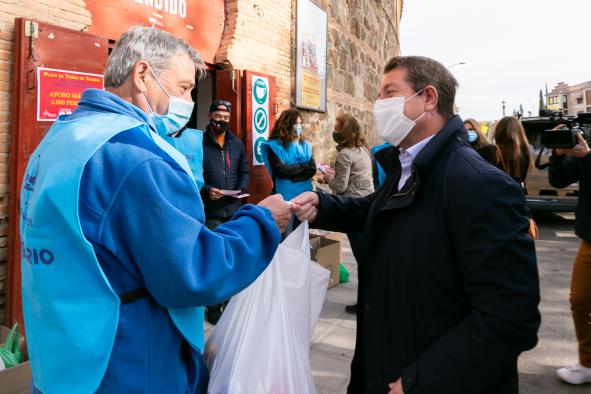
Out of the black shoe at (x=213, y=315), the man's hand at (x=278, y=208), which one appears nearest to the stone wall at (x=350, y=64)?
the black shoe at (x=213, y=315)

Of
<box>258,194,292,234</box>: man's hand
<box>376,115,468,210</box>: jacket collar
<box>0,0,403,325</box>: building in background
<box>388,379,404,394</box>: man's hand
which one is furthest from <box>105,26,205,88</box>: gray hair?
<box>0,0,403,325</box>: building in background

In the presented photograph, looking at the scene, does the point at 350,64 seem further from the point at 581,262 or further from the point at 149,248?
the point at 149,248

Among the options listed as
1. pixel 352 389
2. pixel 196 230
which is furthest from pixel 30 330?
pixel 352 389

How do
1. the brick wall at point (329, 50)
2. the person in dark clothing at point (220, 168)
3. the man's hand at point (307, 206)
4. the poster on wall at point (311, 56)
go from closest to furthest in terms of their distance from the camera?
the man's hand at point (307, 206)
the person in dark clothing at point (220, 168)
the brick wall at point (329, 50)
the poster on wall at point (311, 56)

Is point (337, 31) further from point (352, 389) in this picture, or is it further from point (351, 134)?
point (352, 389)

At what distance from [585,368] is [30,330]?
135 inches

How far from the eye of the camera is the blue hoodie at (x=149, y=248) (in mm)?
1139

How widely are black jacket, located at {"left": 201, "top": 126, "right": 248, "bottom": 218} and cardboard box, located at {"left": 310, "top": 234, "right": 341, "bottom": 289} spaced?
94cm

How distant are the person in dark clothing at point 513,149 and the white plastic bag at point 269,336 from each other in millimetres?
2968

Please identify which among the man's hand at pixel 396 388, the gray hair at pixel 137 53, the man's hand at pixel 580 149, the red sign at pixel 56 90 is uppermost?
the red sign at pixel 56 90

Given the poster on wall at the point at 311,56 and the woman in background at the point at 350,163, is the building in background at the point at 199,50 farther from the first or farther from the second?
the woman in background at the point at 350,163

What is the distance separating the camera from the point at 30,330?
4.22 ft

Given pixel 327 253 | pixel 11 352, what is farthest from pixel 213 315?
pixel 11 352

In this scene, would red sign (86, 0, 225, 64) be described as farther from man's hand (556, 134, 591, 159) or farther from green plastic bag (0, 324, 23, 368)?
man's hand (556, 134, 591, 159)
